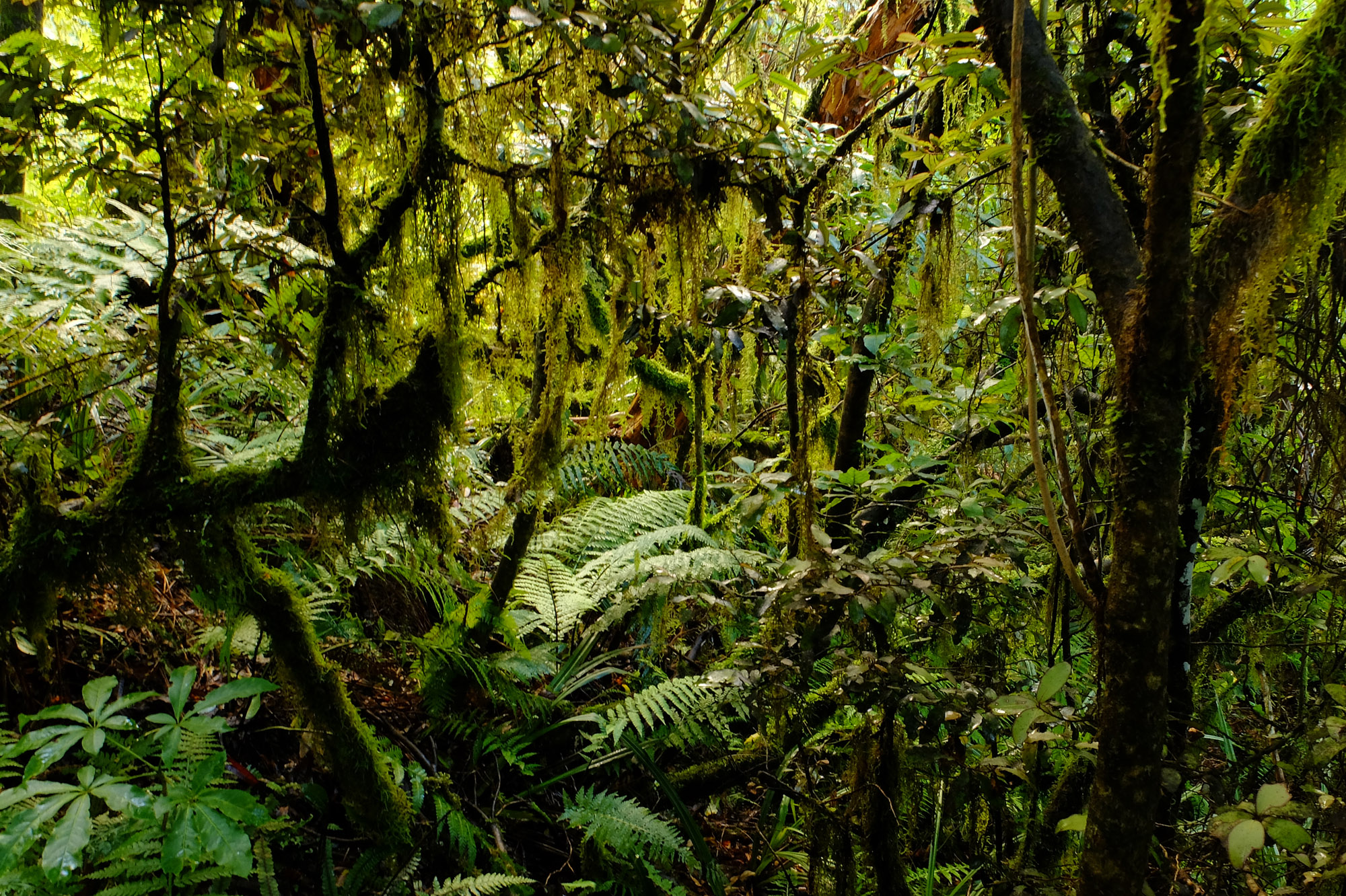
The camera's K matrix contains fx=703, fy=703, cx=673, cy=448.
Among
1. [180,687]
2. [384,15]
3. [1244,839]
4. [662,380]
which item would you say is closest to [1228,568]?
[1244,839]

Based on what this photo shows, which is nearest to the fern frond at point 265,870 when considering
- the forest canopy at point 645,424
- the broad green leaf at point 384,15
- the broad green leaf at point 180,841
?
the forest canopy at point 645,424

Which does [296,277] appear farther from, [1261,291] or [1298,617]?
[1298,617]

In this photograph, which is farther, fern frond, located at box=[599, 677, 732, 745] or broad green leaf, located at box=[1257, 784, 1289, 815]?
fern frond, located at box=[599, 677, 732, 745]

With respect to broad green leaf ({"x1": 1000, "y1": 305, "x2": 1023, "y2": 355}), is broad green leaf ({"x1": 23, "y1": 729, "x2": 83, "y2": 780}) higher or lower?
lower

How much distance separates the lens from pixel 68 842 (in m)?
1.24

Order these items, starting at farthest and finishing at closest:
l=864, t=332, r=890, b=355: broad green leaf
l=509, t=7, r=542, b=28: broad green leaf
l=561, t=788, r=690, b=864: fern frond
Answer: l=864, t=332, r=890, b=355: broad green leaf
l=561, t=788, r=690, b=864: fern frond
l=509, t=7, r=542, b=28: broad green leaf

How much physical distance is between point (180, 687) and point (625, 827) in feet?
4.33

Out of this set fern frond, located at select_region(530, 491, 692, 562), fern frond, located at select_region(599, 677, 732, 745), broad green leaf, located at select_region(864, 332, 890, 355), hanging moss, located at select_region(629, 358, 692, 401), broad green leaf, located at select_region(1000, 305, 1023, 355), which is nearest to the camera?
broad green leaf, located at select_region(1000, 305, 1023, 355)

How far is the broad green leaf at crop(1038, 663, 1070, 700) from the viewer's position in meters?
1.65

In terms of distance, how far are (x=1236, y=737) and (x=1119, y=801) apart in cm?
200

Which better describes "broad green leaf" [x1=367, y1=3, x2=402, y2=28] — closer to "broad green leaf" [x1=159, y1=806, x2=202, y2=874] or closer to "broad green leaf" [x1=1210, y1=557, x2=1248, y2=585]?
"broad green leaf" [x1=159, y1=806, x2=202, y2=874]

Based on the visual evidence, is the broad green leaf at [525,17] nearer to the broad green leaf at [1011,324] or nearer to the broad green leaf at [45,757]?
the broad green leaf at [1011,324]

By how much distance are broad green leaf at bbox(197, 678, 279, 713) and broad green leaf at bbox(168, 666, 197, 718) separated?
0.12ft

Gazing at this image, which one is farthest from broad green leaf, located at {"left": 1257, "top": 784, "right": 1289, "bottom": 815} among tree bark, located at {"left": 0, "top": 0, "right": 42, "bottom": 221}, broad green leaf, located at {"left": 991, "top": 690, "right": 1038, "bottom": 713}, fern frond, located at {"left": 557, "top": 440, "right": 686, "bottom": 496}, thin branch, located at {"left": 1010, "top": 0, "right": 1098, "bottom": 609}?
tree bark, located at {"left": 0, "top": 0, "right": 42, "bottom": 221}
